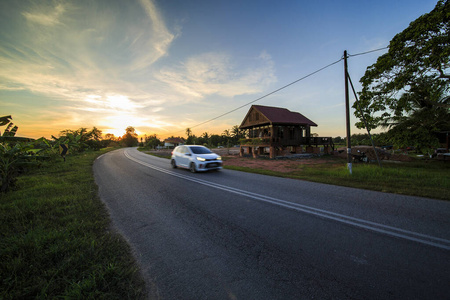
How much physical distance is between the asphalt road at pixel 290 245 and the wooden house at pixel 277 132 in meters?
15.8

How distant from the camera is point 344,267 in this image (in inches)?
91.8

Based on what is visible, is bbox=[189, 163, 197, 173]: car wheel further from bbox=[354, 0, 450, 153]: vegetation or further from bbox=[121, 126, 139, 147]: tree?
bbox=[121, 126, 139, 147]: tree

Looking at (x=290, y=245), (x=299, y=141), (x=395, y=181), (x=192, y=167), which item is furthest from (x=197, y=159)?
(x=299, y=141)

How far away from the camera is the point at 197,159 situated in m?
10.2

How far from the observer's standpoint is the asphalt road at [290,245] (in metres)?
2.00

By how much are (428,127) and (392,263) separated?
44.4 ft

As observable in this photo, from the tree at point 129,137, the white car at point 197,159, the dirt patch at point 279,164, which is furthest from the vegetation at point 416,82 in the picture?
the tree at point 129,137

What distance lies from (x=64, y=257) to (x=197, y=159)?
25.5 feet

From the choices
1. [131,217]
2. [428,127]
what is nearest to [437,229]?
[131,217]

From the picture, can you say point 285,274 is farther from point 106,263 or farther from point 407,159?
point 407,159

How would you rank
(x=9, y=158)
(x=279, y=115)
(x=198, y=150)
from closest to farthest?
1. (x=9, y=158)
2. (x=198, y=150)
3. (x=279, y=115)

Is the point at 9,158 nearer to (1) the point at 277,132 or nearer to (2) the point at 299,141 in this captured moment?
(1) the point at 277,132

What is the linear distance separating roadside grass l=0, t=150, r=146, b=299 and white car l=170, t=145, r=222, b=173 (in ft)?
19.4

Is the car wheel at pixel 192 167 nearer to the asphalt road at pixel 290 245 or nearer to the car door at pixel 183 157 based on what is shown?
the car door at pixel 183 157
